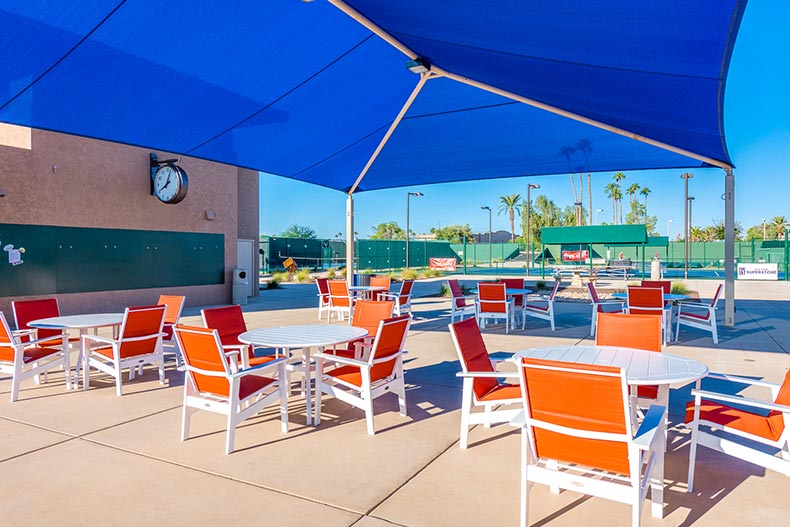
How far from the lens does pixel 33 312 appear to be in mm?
6574

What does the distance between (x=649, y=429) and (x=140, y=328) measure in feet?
16.2

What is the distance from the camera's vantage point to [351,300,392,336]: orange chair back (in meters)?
5.71

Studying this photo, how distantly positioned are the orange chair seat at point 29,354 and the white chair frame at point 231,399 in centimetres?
242

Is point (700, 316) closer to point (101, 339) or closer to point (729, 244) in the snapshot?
point (729, 244)

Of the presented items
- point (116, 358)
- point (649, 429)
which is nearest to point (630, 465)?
point (649, 429)

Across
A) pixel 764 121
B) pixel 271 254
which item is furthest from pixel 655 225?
pixel 764 121

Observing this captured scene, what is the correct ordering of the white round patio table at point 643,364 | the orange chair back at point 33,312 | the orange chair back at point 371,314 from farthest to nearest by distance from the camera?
1. the orange chair back at point 33,312
2. the orange chair back at point 371,314
3. the white round patio table at point 643,364

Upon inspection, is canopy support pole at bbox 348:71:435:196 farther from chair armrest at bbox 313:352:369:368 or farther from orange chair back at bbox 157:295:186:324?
orange chair back at bbox 157:295:186:324

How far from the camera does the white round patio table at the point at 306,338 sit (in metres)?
4.39

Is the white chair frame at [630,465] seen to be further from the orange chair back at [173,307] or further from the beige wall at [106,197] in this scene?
the beige wall at [106,197]

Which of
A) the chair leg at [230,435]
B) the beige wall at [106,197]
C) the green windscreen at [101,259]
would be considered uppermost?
the beige wall at [106,197]

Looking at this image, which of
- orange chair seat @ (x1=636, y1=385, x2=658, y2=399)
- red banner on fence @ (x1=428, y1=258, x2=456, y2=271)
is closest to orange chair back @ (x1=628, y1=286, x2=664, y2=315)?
orange chair seat @ (x1=636, y1=385, x2=658, y2=399)

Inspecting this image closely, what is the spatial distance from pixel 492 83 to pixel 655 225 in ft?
320

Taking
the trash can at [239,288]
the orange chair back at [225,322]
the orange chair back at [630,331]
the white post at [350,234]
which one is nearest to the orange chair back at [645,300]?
the orange chair back at [630,331]
